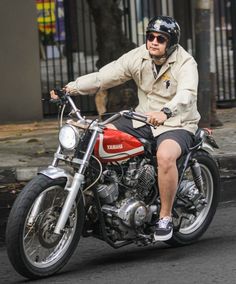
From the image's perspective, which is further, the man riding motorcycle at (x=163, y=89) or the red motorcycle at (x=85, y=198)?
the man riding motorcycle at (x=163, y=89)

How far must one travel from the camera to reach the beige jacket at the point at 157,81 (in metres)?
5.59

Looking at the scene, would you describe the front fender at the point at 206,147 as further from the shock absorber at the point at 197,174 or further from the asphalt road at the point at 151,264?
the asphalt road at the point at 151,264

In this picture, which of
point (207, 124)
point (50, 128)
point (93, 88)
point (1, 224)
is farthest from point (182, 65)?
point (50, 128)

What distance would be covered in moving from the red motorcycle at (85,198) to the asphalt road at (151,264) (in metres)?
0.18

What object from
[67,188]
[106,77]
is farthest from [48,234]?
[106,77]

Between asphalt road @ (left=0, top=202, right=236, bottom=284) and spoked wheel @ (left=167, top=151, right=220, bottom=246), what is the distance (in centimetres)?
9

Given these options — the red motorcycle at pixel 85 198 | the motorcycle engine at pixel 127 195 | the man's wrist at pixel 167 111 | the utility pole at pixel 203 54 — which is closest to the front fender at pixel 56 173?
the red motorcycle at pixel 85 198

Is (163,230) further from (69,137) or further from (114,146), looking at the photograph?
(69,137)

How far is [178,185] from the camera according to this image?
577 cm

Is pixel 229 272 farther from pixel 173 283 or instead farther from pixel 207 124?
pixel 207 124

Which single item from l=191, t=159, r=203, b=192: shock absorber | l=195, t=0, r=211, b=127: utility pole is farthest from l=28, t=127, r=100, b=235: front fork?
l=195, t=0, r=211, b=127: utility pole

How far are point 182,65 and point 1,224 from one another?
8.61 feet

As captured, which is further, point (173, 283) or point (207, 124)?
point (207, 124)

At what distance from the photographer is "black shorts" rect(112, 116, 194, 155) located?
5550 millimetres
